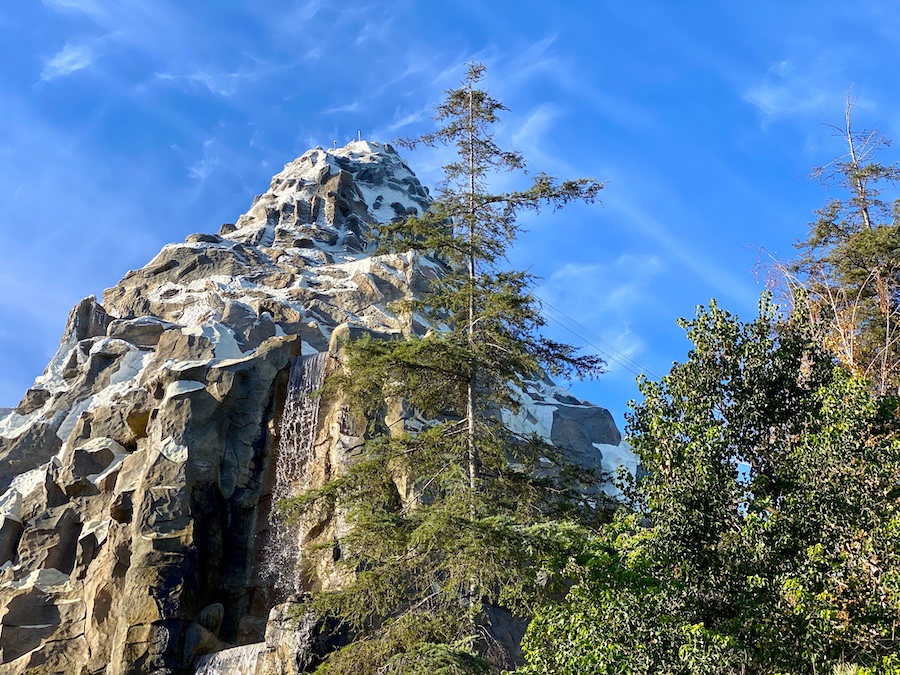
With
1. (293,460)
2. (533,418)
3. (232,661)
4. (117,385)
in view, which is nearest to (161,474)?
(293,460)

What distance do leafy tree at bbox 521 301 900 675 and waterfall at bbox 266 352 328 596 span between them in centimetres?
1726

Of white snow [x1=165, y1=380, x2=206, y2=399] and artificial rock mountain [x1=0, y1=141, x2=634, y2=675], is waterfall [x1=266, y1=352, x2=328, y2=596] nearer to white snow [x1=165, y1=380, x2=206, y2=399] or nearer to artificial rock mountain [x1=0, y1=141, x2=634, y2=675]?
artificial rock mountain [x1=0, y1=141, x2=634, y2=675]

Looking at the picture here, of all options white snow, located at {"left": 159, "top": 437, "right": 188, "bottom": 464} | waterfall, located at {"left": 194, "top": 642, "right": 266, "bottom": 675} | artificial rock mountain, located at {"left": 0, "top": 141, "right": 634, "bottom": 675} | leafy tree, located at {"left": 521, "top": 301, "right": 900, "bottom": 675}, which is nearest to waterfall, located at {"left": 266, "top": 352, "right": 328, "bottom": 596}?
artificial rock mountain, located at {"left": 0, "top": 141, "right": 634, "bottom": 675}

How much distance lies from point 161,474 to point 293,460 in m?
4.84

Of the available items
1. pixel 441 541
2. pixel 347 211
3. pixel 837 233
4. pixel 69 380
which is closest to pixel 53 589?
pixel 69 380

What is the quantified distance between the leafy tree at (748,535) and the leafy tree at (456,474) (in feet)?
5.06

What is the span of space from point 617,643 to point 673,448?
3.09 m

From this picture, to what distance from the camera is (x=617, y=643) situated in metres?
10.4

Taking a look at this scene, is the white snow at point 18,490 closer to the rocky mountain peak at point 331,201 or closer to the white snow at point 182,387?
the white snow at point 182,387

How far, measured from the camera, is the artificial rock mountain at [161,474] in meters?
25.3

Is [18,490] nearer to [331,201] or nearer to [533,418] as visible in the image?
[533,418]

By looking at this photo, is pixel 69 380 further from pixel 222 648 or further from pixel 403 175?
pixel 403 175

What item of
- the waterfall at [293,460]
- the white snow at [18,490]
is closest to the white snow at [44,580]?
the white snow at [18,490]

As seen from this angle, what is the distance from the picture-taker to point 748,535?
439 inches
